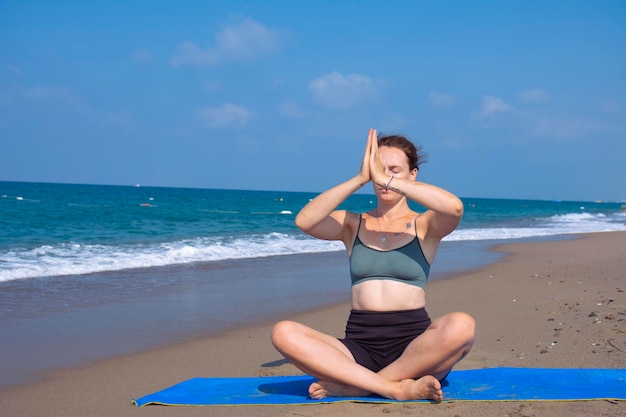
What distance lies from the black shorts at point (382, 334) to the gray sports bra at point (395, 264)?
21 centimetres

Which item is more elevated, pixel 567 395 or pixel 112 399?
pixel 567 395

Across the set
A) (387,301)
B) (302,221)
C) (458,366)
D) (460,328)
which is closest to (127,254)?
(458,366)

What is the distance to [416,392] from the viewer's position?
12.6 ft

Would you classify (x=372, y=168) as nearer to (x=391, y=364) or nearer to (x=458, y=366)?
(x=391, y=364)

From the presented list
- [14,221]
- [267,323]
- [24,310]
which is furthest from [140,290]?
[14,221]

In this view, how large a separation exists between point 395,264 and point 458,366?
1.53 m

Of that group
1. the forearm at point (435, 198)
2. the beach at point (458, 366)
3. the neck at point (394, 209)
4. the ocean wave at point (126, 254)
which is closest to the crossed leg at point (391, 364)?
the beach at point (458, 366)

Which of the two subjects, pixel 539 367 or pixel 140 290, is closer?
pixel 539 367

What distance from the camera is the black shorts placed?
406cm

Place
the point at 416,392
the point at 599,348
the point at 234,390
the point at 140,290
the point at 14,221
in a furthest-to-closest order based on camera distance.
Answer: the point at 14,221 → the point at 140,290 → the point at 599,348 → the point at 234,390 → the point at 416,392

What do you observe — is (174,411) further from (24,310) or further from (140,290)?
(140,290)

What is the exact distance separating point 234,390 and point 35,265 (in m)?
9.18

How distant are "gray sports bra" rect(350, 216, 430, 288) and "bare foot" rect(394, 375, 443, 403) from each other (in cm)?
60

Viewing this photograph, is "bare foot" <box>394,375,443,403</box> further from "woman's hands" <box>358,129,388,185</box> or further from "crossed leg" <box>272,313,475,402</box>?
"woman's hands" <box>358,129,388,185</box>
